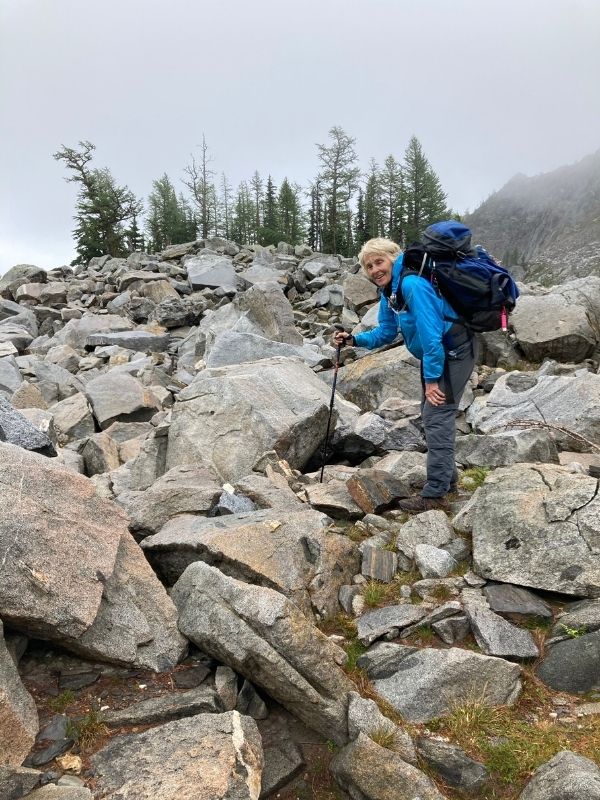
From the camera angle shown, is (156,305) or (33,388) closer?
(33,388)

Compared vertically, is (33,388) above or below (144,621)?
above

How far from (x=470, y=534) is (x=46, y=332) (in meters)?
28.5

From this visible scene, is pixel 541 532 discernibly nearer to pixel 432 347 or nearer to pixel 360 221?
pixel 432 347

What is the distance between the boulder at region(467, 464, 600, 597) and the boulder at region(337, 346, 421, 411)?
778 cm

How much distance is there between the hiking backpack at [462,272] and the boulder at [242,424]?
11.9ft

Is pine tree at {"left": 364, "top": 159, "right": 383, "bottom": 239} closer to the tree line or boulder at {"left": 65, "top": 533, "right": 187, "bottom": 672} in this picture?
the tree line

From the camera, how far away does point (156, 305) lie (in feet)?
100

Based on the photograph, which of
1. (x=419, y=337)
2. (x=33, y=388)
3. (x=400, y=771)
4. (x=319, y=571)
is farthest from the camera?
(x=33, y=388)

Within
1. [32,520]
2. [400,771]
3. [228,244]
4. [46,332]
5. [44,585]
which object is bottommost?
[400,771]

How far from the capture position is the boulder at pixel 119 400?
1351 cm

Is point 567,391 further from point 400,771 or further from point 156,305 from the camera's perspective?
point 156,305

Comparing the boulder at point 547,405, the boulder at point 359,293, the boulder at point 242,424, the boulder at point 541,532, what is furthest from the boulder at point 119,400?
the boulder at point 359,293

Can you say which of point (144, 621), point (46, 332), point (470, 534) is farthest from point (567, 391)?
point (46, 332)

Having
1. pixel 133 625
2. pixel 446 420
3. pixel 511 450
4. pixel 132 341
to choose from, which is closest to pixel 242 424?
pixel 446 420
